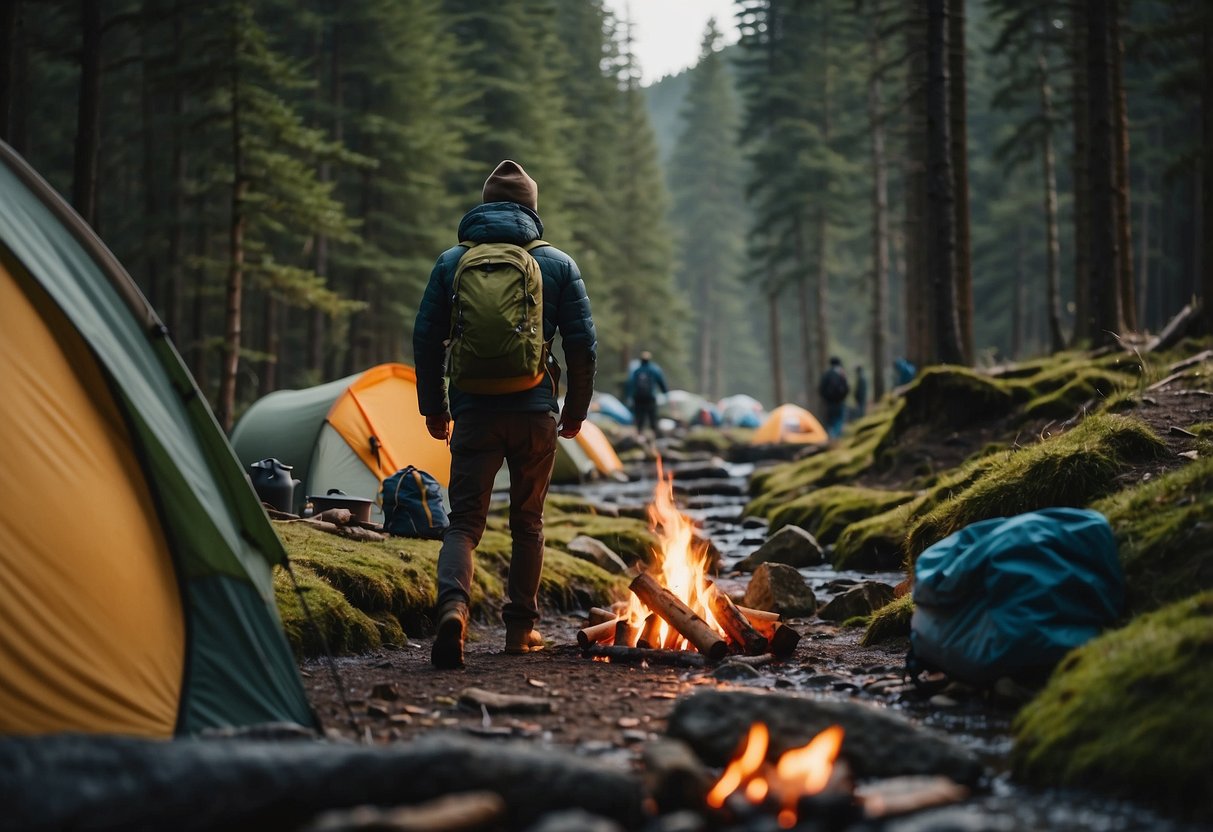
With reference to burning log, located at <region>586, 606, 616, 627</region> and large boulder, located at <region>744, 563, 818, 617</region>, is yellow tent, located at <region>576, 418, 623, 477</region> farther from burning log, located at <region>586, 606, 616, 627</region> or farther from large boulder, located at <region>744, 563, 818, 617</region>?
burning log, located at <region>586, 606, 616, 627</region>

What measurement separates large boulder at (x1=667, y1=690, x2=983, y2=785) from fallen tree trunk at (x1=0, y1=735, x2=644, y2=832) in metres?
0.66

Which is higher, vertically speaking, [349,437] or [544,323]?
[544,323]

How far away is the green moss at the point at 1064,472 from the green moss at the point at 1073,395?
12.9ft

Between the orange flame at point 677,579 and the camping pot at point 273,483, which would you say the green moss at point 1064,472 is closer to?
the orange flame at point 677,579

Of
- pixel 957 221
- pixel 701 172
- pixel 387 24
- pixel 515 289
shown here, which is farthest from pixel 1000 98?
pixel 701 172

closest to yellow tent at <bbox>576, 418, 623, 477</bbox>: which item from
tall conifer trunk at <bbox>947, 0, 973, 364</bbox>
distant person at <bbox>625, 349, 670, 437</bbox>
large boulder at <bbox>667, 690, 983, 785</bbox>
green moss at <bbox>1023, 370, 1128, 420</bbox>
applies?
distant person at <bbox>625, 349, 670, 437</bbox>

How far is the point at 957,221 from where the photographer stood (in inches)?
661

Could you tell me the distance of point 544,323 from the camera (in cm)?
576

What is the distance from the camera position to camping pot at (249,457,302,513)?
8281 millimetres

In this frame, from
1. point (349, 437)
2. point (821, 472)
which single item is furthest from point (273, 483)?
point (821, 472)

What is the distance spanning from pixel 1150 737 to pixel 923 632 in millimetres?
→ 1480

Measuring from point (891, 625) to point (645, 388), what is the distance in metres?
17.5

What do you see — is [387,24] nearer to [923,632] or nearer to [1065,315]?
[923,632]

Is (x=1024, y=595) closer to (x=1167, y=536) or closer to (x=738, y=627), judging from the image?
(x=1167, y=536)
